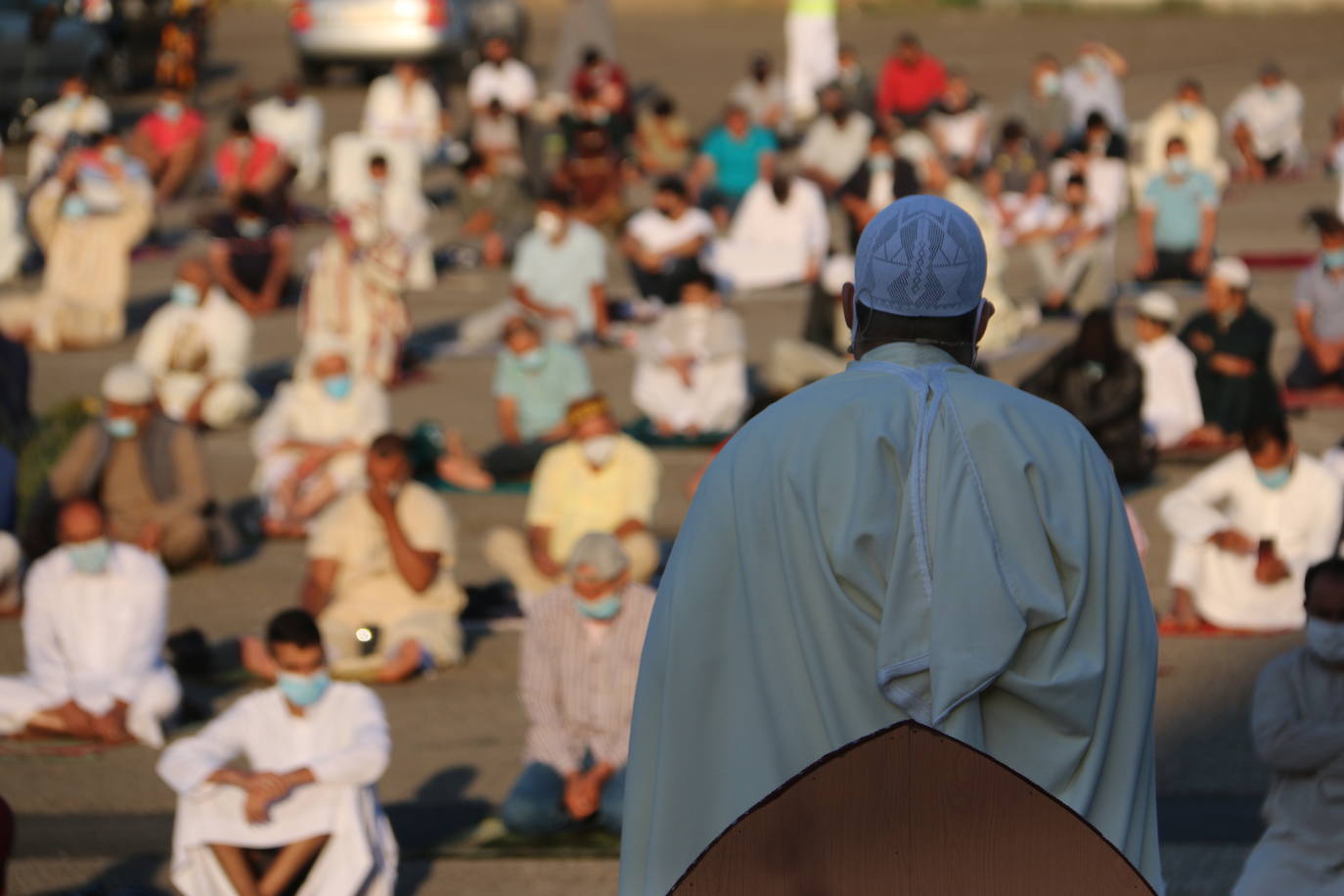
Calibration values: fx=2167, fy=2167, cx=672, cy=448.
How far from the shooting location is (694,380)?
43.5 feet

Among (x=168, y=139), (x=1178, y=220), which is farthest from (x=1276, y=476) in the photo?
(x=168, y=139)

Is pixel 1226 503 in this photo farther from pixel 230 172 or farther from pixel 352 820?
pixel 230 172

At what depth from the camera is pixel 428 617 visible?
9.32m

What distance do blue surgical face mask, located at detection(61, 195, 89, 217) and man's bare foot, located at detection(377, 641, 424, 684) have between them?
8374 mm

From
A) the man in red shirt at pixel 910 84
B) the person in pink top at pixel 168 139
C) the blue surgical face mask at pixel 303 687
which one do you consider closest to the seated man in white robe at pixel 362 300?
the person in pink top at pixel 168 139

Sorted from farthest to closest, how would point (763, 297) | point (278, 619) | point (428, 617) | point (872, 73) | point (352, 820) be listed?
point (872, 73) < point (763, 297) < point (428, 617) < point (278, 619) < point (352, 820)

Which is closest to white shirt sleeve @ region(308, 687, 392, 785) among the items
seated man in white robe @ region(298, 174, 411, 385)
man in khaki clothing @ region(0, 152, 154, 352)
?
seated man in white robe @ region(298, 174, 411, 385)

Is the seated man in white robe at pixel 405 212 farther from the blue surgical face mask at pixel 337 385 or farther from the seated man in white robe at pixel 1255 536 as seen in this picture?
the seated man in white robe at pixel 1255 536

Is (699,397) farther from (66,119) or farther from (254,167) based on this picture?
(66,119)

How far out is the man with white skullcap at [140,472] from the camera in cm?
1077

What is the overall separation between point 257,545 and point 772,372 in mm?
3735

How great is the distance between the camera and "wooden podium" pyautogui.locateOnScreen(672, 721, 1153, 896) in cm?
235

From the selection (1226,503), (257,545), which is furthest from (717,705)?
(257,545)

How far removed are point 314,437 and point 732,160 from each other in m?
9.02
